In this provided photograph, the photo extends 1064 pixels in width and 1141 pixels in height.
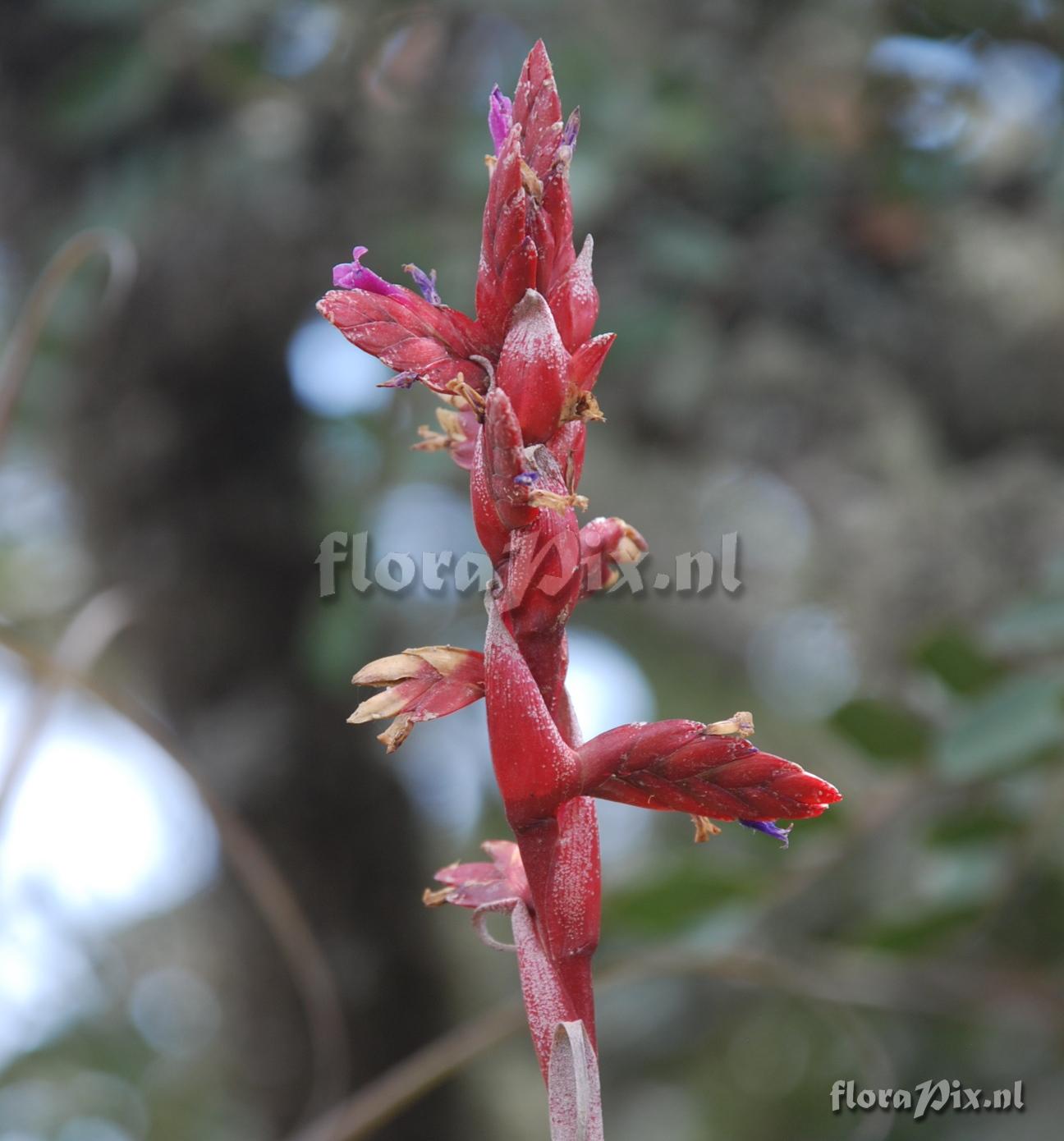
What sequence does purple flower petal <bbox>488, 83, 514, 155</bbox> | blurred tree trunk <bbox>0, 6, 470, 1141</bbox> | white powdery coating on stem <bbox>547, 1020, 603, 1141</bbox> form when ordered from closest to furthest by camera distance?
white powdery coating on stem <bbox>547, 1020, 603, 1141</bbox>
purple flower petal <bbox>488, 83, 514, 155</bbox>
blurred tree trunk <bbox>0, 6, 470, 1141</bbox>

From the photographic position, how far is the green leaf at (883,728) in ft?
3.48

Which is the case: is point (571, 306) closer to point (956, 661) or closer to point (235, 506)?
point (956, 661)

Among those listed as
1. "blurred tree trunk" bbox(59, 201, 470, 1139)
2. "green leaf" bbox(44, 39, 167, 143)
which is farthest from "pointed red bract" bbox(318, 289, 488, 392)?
"blurred tree trunk" bbox(59, 201, 470, 1139)

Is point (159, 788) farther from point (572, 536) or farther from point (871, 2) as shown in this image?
point (572, 536)

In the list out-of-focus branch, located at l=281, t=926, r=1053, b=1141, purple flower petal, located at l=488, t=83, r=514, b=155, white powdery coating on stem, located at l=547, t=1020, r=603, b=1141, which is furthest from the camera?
out-of-focus branch, located at l=281, t=926, r=1053, b=1141

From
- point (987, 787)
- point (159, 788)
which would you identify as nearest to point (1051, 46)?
point (987, 787)

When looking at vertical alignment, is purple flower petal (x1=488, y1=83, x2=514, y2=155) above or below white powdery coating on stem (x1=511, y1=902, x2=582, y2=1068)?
above

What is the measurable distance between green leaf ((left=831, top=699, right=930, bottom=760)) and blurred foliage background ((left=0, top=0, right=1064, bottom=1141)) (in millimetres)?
241

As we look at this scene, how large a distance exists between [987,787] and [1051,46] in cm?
92

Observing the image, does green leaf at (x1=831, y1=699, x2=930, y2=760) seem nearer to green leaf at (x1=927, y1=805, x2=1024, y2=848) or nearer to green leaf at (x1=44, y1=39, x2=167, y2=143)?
green leaf at (x1=927, y1=805, x2=1024, y2=848)

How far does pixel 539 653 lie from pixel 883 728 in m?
0.80

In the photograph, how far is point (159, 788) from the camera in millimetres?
2162

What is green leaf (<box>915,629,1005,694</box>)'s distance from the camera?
3.37 feet

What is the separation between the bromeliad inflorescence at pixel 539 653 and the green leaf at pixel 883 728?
75cm
